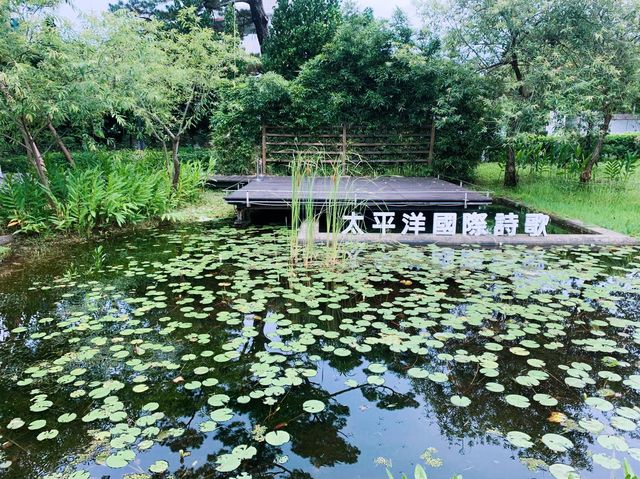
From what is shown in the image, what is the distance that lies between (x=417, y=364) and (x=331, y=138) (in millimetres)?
8019

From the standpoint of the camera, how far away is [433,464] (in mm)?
1771

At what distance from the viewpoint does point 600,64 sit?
6516 mm

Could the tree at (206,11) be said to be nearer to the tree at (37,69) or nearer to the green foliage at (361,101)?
the green foliage at (361,101)

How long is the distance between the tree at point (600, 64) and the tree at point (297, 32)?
652 centimetres

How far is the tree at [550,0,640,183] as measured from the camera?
6609 mm

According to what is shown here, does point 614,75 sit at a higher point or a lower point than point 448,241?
higher

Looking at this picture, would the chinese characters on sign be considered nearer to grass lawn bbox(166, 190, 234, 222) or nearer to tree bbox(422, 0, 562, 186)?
grass lawn bbox(166, 190, 234, 222)

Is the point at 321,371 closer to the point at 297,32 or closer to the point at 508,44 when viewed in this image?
the point at 508,44

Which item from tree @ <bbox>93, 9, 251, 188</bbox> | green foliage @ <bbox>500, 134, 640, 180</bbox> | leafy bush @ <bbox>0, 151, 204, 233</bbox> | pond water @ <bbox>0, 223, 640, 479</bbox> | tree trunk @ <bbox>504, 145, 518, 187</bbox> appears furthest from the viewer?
tree trunk @ <bbox>504, 145, 518, 187</bbox>

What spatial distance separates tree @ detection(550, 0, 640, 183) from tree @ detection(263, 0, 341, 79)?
6.52 metres

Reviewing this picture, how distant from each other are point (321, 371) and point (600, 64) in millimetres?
6467

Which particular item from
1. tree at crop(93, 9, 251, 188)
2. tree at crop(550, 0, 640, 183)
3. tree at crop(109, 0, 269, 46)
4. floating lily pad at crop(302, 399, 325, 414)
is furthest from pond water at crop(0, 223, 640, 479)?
tree at crop(109, 0, 269, 46)

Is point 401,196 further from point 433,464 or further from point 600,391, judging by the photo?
point 433,464

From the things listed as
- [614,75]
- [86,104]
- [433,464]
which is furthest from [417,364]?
[614,75]
